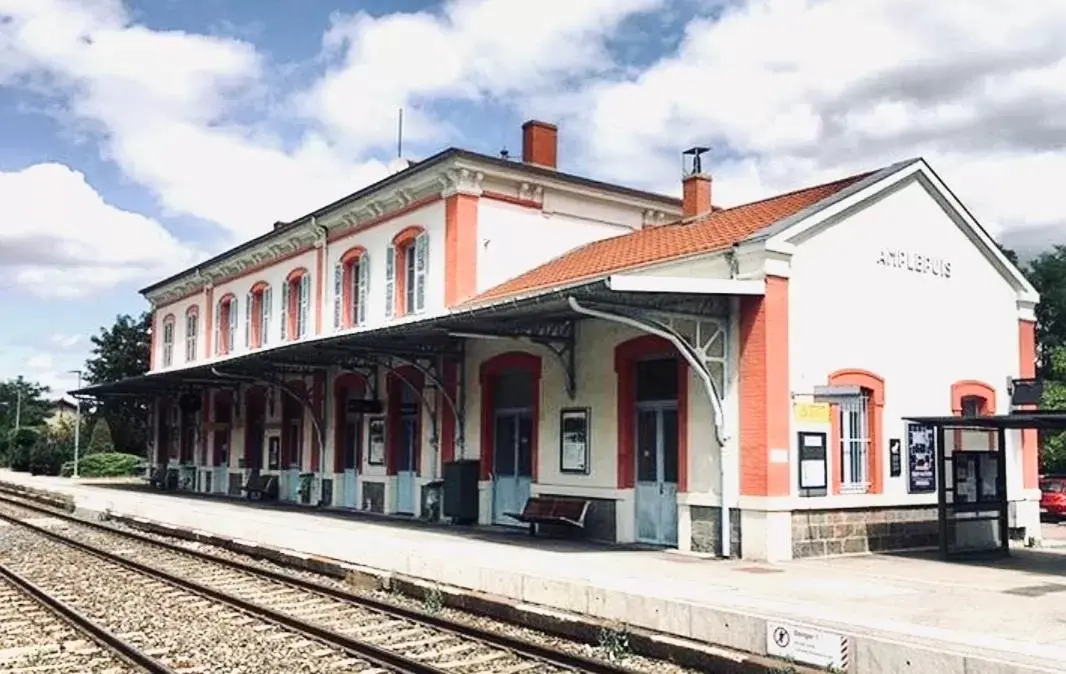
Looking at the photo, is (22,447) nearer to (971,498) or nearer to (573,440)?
(573,440)

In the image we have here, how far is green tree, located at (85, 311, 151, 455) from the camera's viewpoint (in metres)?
56.2

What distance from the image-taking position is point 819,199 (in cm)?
1573

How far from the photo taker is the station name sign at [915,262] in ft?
50.8

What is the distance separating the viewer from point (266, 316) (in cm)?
2869

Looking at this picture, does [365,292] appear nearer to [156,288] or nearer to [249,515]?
[249,515]

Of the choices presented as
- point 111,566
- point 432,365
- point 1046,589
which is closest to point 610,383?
point 432,365

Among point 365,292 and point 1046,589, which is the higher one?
point 365,292

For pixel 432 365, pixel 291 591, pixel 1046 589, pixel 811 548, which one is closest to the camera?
pixel 1046 589

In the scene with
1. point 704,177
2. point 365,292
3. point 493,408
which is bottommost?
point 493,408

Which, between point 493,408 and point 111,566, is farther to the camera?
point 493,408

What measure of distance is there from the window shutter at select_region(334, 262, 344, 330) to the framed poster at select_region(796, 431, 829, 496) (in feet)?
43.7

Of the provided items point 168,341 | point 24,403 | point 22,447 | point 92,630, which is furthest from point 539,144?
point 24,403

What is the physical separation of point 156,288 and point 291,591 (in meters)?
27.1

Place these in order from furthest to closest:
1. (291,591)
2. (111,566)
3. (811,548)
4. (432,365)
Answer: (432,365), (111,566), (811,548), (291,591)
